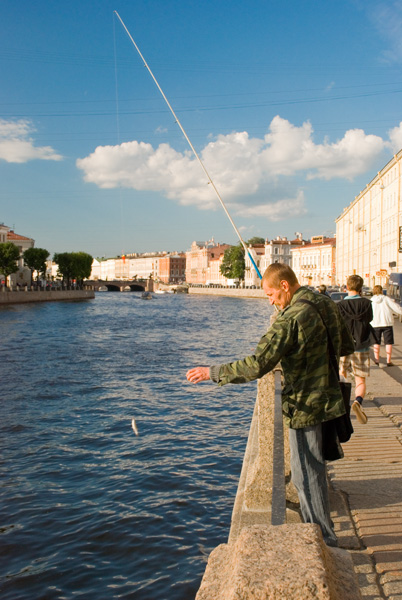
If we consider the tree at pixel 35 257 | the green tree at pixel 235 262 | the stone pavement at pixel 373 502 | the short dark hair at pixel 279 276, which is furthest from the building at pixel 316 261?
the short dark hair at pixel 279 276

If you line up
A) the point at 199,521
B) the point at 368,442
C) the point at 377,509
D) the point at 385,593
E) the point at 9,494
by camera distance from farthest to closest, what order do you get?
1. the point at 9,494
2. the point at 199,521
3. the point at 368,442
4. the point at 377,509
5. the point at 385,593

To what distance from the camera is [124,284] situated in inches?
6683

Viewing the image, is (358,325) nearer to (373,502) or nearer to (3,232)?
(373,502)

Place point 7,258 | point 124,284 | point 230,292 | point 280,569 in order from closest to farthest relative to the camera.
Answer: point 280,569 → point 7,258 → point 230,292 → point 124,284

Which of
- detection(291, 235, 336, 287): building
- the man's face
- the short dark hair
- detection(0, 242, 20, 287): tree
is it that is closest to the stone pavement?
the man's face

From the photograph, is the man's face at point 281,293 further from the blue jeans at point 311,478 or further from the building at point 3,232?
the building at point 3,232

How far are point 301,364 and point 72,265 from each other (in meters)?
113

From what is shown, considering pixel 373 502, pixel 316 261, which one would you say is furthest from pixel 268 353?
pixel 316 261

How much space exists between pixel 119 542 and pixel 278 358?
4.39m

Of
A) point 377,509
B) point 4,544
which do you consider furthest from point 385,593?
point 4,544

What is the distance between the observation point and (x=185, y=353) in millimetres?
26125

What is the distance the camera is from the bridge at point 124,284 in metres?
165

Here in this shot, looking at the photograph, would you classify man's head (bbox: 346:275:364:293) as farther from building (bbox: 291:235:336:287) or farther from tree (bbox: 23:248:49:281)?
building (bbox: 291:235:336:287)

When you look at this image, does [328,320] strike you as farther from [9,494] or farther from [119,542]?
[9,494]
